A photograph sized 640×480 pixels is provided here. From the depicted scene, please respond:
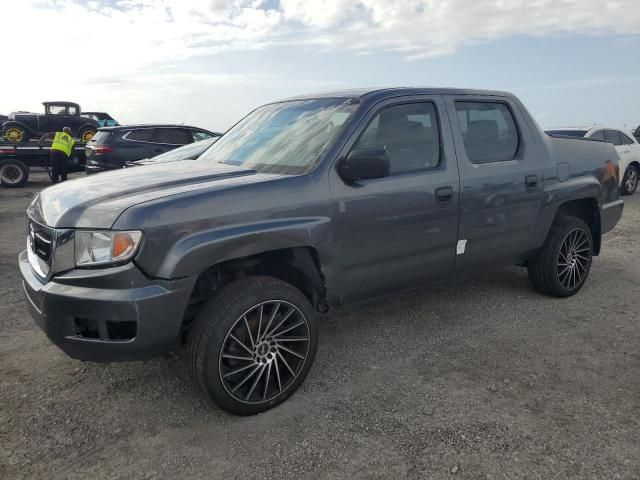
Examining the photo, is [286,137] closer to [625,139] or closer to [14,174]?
[625,139]

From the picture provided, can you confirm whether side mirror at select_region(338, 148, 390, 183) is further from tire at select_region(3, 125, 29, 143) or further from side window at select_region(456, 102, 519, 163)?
tire at select_region(3, 125, 29, 143)

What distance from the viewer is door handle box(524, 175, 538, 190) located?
13.6 ft

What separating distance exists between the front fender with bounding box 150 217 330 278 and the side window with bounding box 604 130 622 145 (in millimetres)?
10648

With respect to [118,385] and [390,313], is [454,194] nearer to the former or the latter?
[390,313]

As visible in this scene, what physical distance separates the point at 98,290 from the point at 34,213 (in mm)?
979

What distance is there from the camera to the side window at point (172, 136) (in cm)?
1191

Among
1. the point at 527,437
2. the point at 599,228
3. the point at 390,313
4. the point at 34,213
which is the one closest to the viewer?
the point at 527,437

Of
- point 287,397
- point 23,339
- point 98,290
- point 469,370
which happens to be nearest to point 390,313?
point 469,370

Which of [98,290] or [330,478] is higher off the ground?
[98,290]

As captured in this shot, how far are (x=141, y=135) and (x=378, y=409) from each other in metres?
10.4

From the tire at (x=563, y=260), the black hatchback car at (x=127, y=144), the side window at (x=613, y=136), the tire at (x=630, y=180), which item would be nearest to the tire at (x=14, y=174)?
the black hatchback car at (x=127, y=144)

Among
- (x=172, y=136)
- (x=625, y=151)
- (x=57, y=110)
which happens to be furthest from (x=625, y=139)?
(x=57, y=110)

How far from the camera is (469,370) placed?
3.44 metres

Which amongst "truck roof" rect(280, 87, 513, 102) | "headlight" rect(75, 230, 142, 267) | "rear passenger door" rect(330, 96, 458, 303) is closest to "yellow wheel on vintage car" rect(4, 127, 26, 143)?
"truck roof" rect(280, 87, 513, 102)
